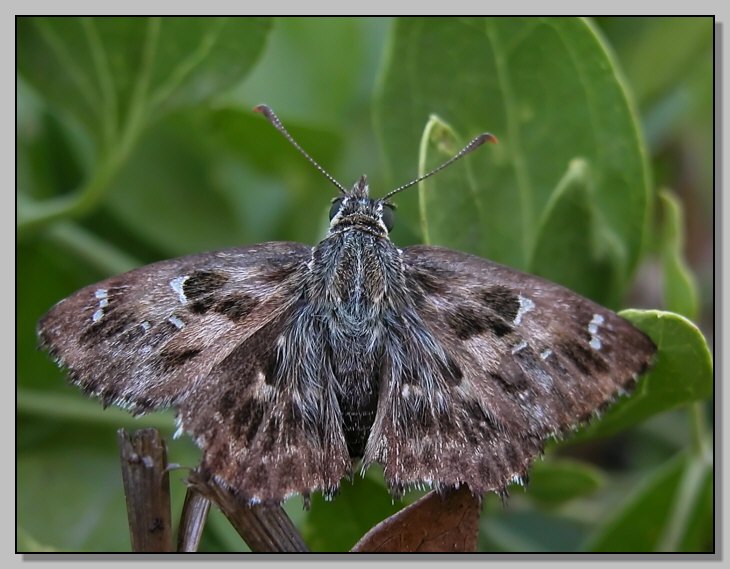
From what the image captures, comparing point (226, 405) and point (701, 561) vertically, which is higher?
point (226, 405)

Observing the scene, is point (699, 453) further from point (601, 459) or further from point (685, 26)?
point (685, 26)

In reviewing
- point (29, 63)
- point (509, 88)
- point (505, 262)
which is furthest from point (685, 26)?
point (29, 63)

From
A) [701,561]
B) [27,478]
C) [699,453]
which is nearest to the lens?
[701,561]

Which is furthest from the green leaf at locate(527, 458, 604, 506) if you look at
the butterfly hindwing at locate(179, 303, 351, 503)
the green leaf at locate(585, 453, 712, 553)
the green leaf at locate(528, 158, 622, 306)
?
the butterfly hindwing at locate(179, 303, 351, 503)

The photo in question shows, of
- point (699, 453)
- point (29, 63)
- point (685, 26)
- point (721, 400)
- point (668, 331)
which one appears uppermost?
point (685, 26)

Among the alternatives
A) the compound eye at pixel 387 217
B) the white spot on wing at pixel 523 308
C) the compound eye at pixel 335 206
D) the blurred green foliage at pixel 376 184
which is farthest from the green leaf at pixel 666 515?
the compound eye at pixel 335 206

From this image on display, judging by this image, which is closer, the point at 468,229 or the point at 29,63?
the point at 468,229

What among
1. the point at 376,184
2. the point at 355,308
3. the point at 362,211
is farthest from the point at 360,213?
the point at 376,184

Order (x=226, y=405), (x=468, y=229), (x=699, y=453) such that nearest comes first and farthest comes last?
(x=226, y=405)
(x=468, y=229)
(x=699, y=453)
